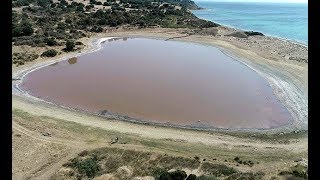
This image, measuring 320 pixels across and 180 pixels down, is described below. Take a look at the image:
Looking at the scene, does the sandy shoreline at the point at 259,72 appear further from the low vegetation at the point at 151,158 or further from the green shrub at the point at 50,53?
the low vegetation at the point at 151,158

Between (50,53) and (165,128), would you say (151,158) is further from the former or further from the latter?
(50,53)

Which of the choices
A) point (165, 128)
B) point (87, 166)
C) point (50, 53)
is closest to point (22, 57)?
point (50, 53)

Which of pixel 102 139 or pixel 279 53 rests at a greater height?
pixel 279 53

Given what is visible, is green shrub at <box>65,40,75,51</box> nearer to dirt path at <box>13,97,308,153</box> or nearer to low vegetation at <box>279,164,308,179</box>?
dirt path at <box>13,97,308,153</box>

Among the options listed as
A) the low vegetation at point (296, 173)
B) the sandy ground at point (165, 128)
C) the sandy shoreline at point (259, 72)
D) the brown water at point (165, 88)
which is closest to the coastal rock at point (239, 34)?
the sandy shoreline at point (259, 72)
